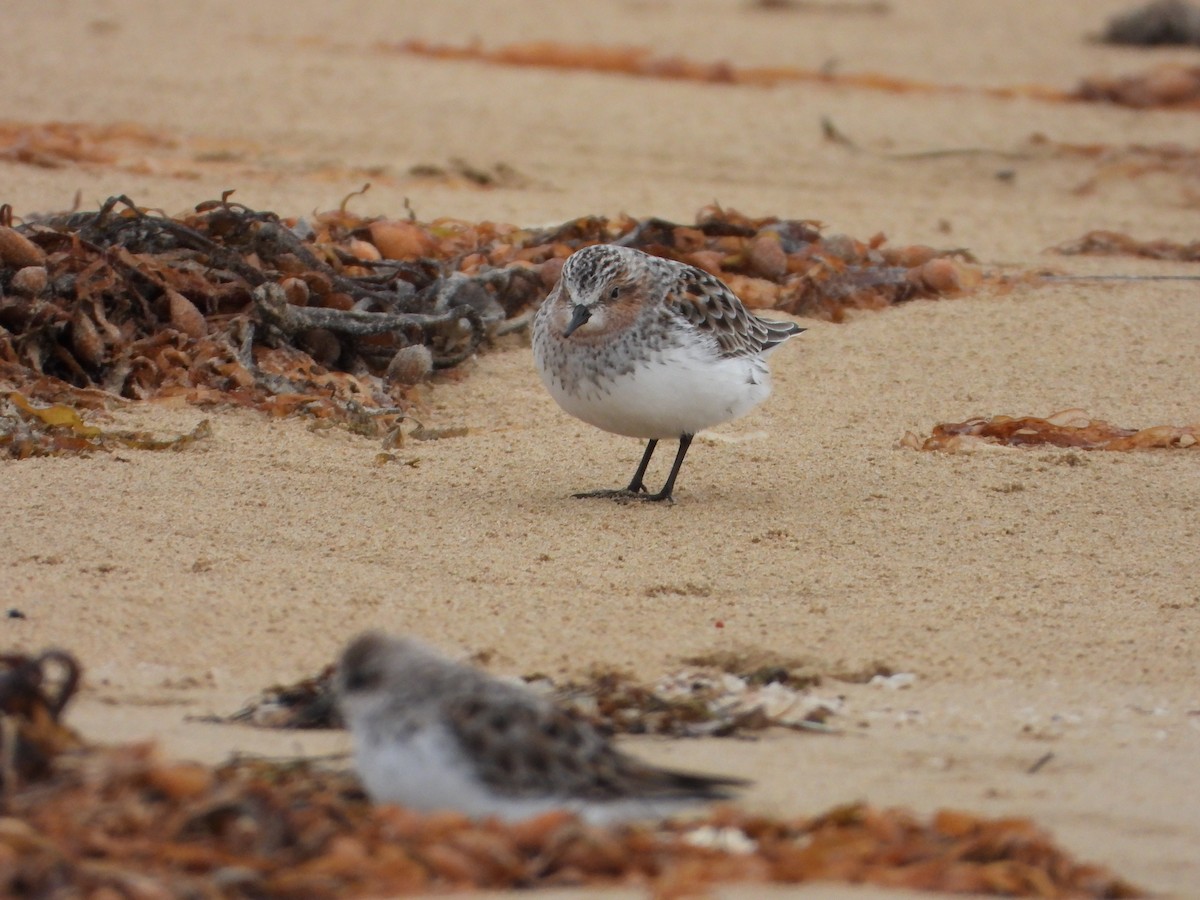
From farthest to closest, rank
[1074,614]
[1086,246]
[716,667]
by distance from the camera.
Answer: [1086,246]
[1074,614]
[716,667]

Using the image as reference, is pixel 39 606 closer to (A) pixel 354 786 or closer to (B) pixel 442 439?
(A) pixel 354 786

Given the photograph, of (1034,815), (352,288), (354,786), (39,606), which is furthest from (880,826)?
(352,288)

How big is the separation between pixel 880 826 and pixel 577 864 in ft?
2.18

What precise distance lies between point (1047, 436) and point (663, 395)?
74.1 inches

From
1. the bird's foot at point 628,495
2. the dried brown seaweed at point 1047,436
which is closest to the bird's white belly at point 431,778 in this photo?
the bird's foot at point 628,495

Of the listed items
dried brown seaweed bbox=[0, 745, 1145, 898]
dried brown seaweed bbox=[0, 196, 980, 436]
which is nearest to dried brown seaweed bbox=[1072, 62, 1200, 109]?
dried brown seaweed bbox=[0, 196, 980, 436]

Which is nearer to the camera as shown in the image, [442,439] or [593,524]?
[593,524]

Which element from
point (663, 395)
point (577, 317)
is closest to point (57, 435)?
point (577, 317)

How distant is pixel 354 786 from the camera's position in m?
3.83

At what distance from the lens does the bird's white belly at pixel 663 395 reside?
21.3 ft

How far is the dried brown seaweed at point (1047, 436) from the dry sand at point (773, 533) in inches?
4.1

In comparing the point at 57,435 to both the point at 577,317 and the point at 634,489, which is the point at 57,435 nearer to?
the point at 577,317

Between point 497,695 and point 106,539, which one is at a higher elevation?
point 497,695

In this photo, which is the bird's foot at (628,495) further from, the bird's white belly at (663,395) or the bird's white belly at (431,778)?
the bird's white belly at (431,778)
